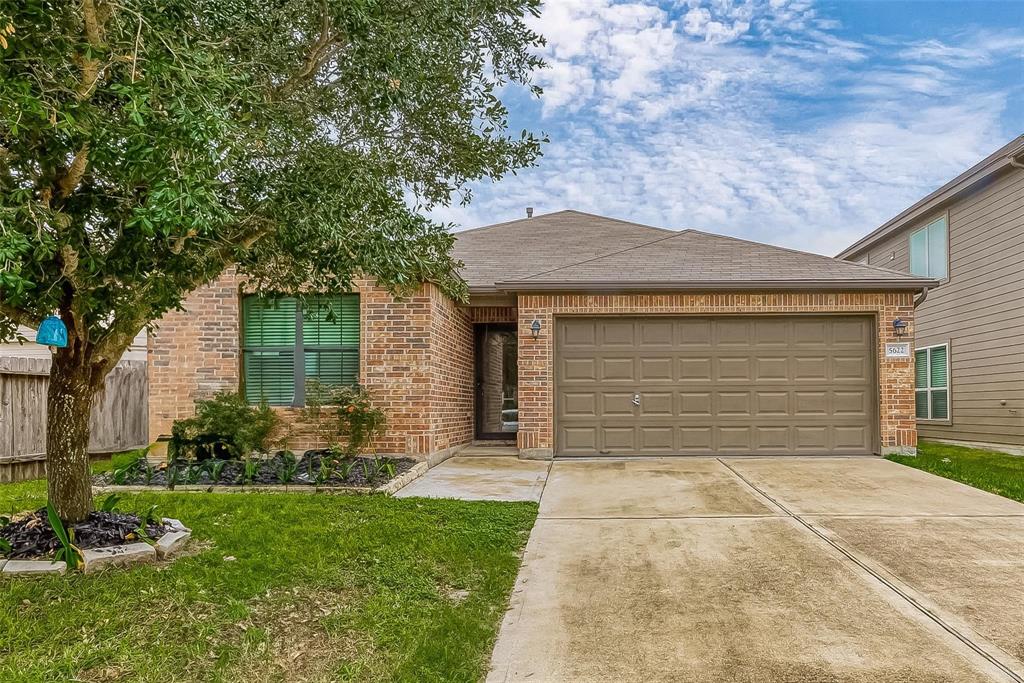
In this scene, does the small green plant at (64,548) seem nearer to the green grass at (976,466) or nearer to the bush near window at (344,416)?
the bush near window at (344,416)

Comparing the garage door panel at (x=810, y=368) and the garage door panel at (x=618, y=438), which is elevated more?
the garage door panel at (x=810, y=368)

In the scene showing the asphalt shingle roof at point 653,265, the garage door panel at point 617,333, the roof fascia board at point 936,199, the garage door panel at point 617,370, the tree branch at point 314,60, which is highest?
the roof fascia board at point 936,199

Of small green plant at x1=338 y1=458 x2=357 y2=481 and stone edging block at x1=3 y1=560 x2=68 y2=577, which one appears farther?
small green plant at x1=338 y1=458 x2=357 y2=481

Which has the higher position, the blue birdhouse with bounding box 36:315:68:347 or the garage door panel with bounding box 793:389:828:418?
the blue birdhouse with bounding box 36:315:68:347

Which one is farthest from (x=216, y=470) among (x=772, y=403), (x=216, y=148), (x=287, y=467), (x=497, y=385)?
(x=772, y=403)

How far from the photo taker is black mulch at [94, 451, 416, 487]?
7.34m

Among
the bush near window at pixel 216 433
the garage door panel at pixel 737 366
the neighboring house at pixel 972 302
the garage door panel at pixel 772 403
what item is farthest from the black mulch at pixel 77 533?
the neighboring house at pixel 972 302

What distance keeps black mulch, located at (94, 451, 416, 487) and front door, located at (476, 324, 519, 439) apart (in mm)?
4332

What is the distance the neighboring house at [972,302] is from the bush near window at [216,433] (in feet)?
39.5

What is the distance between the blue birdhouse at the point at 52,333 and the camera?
4.09 metres

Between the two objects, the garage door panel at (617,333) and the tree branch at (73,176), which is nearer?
the tree branch at (73,176)

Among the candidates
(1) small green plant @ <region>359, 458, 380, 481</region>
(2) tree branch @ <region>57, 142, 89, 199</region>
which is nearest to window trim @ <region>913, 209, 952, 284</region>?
(1) small green plant @ <region>359, 458, 380, 481</region>

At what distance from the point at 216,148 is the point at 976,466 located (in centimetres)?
1008

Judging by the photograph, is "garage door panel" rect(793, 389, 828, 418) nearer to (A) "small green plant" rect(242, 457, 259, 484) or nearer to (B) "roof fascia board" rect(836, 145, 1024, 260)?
(B) "roof fascia board" rect(836, 145, 1024, 260)
